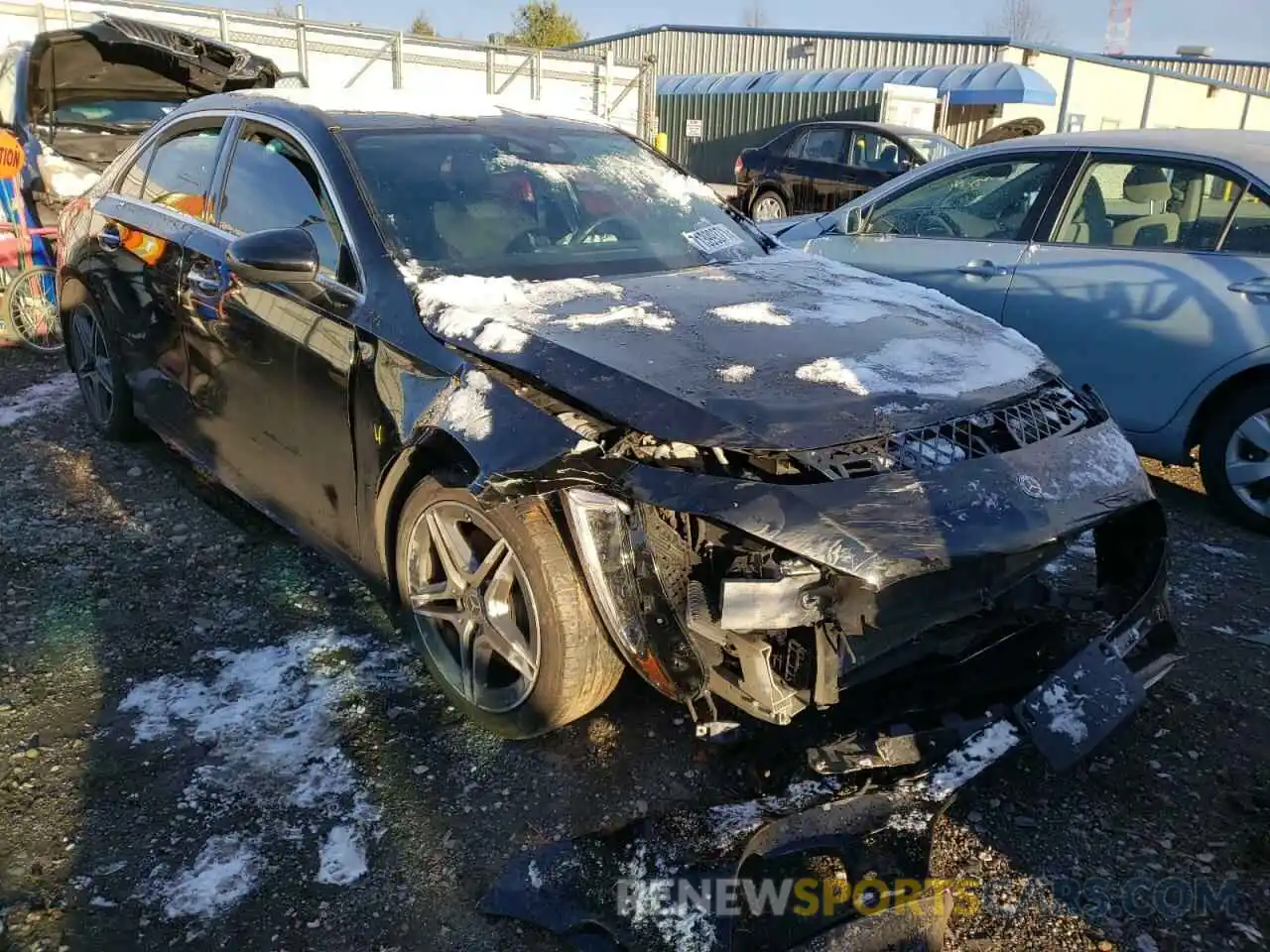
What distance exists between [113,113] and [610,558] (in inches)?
303

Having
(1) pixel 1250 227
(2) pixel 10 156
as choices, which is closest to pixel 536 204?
(1) pixel 1250 227

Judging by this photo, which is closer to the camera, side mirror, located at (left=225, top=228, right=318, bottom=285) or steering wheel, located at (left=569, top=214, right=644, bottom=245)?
side mirror, located at (left=225, top=228, right=318, bottom=285)

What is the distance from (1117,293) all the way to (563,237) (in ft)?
9.31

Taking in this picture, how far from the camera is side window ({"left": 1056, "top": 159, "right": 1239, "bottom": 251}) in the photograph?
4.39m

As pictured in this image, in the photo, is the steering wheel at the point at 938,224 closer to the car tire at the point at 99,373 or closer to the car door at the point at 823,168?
Answer: the car tire at the point at 99,373

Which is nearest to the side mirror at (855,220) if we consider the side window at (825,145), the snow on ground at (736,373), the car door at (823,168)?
the snow on ground at (736,373)

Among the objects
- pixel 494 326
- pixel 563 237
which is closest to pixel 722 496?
pixel 494 326

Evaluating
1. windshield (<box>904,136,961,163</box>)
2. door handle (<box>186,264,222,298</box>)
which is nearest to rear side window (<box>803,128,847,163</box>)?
windshield (<box>904,136,961,163</box>)

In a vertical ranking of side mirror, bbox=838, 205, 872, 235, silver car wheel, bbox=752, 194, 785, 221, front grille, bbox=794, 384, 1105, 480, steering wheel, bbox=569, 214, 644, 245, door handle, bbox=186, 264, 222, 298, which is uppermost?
steering wheel, bbox=569, 214, 644, 245

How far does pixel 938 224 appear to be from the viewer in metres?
5.34

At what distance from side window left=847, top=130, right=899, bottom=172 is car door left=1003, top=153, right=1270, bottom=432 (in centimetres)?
894

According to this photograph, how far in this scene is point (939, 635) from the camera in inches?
91.7

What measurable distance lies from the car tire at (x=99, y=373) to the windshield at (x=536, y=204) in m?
2.18

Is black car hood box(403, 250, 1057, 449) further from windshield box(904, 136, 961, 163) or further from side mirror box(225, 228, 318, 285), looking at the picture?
windshield box(904, 136, 961, 163)
